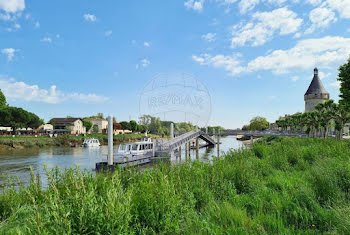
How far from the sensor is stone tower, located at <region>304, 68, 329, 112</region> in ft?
317

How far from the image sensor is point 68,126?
92.8 metres

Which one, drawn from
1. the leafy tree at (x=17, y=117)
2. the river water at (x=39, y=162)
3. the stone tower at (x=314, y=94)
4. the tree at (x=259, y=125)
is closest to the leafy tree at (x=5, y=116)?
the leafy tree at (x=17, y=117)

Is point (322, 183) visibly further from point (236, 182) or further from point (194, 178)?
point (194, 178)

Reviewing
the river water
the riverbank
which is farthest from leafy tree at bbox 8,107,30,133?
the river water

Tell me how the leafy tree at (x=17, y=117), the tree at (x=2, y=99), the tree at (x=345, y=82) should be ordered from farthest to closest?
the leafy tree at (x=17, y=117), the tree at (x=2, y=99), the tree at (x=345, y=82)

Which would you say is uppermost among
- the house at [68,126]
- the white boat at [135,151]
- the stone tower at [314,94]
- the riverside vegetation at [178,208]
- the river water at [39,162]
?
the stone tower at [314,94]

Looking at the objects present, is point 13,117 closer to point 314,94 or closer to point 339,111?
point 339,111

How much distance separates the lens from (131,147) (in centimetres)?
2536

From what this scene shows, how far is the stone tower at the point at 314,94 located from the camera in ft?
317

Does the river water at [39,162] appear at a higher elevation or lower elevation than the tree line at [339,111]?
lower

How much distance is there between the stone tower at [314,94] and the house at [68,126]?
96.8 metres

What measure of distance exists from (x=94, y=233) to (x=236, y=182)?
5.08 metres

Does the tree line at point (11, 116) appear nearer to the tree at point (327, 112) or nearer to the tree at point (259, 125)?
the tree at point (327, 112)

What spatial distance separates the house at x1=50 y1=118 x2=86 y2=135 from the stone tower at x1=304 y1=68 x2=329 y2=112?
9684cm
